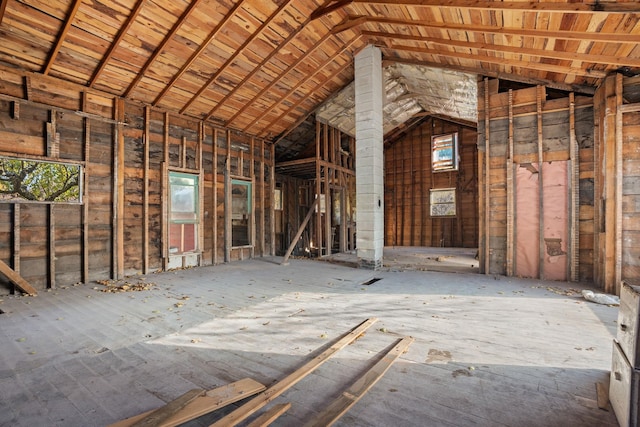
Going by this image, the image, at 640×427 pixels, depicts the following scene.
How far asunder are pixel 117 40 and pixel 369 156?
17.8 feet

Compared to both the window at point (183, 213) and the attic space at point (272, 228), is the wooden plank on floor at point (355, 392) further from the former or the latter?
the window at point (183, 213)

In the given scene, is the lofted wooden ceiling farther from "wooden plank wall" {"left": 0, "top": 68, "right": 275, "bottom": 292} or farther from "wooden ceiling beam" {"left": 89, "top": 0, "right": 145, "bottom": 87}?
"wooden plank wall" {"left": 0, "top": 68, "right": 275, "bottom": 292}

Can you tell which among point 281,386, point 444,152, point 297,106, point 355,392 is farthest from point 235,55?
point 444,152

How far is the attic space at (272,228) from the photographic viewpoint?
2.08 m

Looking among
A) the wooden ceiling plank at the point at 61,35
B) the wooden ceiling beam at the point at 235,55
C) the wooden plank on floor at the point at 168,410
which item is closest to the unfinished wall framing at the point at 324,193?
the wooden ceiling beam at the point at 235,55

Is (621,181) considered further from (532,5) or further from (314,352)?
(314,352)

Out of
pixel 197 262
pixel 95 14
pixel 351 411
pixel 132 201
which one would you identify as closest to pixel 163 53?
pixel 95 14

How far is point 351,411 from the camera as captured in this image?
185 centimetres

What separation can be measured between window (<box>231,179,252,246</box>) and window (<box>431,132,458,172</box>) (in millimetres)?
9351

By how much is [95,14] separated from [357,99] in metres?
5.31

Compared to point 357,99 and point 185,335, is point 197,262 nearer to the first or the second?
point 185,335

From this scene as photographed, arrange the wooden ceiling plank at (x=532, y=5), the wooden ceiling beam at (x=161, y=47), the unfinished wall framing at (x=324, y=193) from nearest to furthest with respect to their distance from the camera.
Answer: the wooden ceiling plank at (x=532, y=5) < the wooden ceiling beam at (x=161, y=47) < the unfinished wall framing at (x=324, y=193)

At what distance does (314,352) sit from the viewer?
2.70 meters

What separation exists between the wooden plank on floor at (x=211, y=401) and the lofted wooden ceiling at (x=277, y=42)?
5438 millimetres
